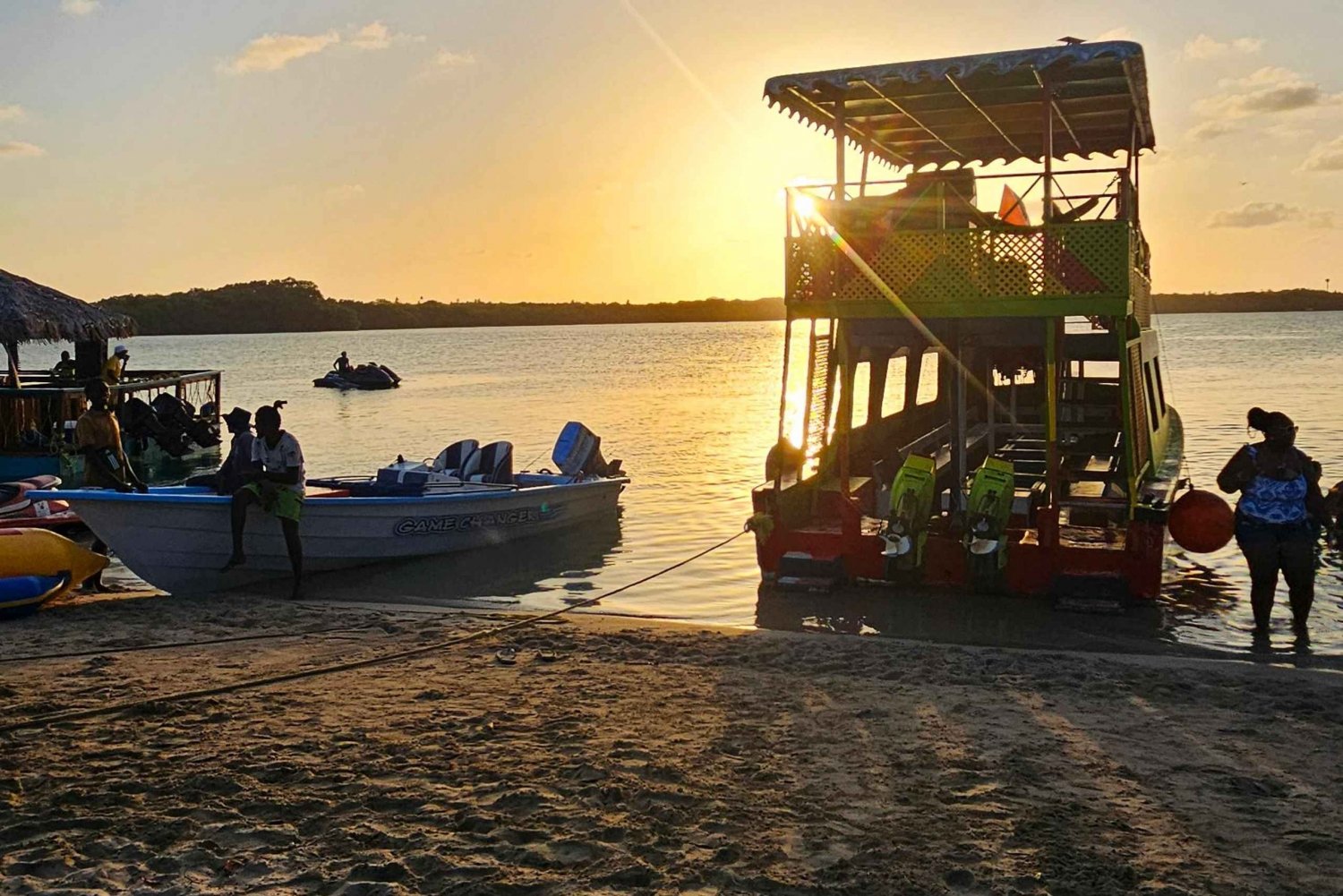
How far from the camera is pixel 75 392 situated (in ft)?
68.7

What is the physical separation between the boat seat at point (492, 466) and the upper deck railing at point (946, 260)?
524 centimetres

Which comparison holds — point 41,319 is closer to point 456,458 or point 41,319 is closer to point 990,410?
point 456,458

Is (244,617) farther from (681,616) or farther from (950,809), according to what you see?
(950,809)

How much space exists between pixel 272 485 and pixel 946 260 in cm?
721

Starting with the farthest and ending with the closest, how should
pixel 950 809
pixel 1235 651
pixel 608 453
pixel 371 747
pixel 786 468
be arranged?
pixel 608 453 → pixel 786 468 → pixel 1235 651 → pixel 371 747 → pixel 950 809

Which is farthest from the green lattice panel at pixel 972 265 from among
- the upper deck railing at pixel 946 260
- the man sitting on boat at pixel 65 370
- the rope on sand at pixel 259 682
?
the man sitting on boat at pixel 65 370

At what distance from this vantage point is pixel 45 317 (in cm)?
2220

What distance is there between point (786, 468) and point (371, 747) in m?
7.68

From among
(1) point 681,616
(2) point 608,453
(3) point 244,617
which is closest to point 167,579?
(3) point 244,617

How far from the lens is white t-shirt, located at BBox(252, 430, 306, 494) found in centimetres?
1175

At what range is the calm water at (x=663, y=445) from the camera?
41.5 ft

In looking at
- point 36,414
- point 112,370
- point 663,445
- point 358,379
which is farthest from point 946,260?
point 358,379

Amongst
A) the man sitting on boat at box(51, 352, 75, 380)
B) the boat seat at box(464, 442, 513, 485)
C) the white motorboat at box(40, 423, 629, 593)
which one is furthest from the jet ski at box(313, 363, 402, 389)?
the boat seat at box(464, 442, 513, 485)

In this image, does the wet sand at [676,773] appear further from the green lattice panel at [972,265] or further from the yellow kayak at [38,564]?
the green lattice panel at [972,265]
